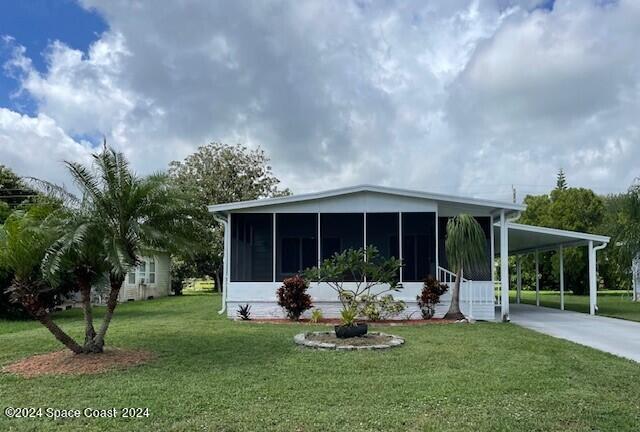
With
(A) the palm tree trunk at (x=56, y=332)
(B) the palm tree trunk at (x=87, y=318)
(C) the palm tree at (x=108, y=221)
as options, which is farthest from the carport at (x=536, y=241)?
(A) the palm tree trunk at (x=56, y=332)

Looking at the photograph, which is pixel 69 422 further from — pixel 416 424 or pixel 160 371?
pixel 416 424

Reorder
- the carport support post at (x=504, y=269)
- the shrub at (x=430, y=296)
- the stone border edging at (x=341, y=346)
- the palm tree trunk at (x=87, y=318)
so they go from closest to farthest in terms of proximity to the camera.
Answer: the palm tree trunk at (x=87, y=318) → the stone border edging at (x=341, y=346) → the shrub at (x=430, y=296) → the carport support post at (x=504, y=269)

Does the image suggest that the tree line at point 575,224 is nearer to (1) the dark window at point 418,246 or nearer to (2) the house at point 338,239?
(2) the house at point 338,239

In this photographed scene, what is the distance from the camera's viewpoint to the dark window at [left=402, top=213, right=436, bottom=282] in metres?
13.7

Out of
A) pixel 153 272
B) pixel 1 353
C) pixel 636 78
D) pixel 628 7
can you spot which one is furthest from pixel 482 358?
pixel 153 272

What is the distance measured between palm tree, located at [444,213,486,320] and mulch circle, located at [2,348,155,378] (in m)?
7.60

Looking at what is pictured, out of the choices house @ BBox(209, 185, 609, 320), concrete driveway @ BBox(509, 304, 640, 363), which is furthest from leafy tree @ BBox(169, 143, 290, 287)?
concrete driveway @ BBox(509, 304, 640, 363)

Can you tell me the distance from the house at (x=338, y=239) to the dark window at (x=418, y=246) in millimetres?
25

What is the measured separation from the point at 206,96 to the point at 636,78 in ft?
43.4

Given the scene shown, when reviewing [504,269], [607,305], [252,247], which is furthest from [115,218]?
A: [607,305]

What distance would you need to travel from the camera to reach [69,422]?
4.82 meters

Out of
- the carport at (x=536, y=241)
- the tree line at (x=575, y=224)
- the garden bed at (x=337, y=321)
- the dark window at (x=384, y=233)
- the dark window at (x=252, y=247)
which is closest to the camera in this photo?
the garden bed at (x=337, y=321)

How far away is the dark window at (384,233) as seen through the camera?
45.0ft

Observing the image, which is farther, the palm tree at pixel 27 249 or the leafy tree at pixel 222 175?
the leafy tree at pixel 222 175
